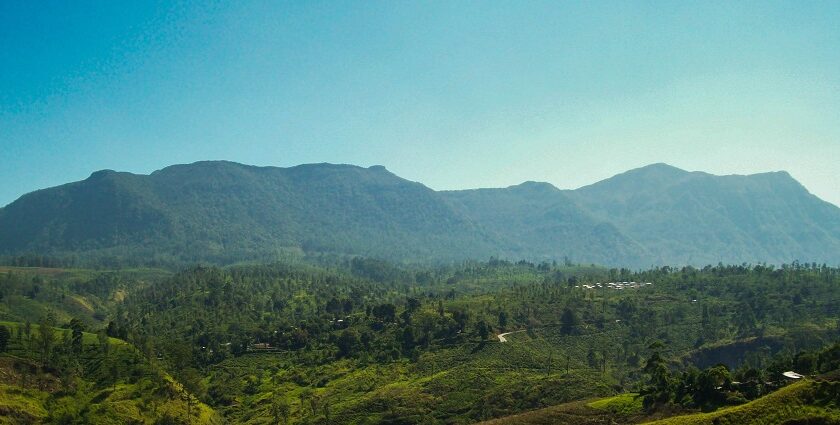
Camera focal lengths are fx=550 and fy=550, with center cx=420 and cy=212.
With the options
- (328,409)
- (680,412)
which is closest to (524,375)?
(328,409)

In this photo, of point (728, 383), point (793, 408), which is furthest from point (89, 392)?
point (793, 408)

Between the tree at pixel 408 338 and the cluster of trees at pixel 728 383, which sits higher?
the cluster of trees at pixel 728 383

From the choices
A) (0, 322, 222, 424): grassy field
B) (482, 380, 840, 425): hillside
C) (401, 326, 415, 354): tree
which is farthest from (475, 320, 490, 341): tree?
(482, 380, 840, 425): hillside

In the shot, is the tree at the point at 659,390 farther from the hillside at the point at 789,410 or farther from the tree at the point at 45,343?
the tree at the point at 45,343

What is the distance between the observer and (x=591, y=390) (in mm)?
145875

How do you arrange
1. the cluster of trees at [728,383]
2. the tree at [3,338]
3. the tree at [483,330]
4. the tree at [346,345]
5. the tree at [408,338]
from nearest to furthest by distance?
the cluster of trees at [728,383]
the tree at [3,338]
the tree at [483,330]
the tree at [346,345]
the tree at [408,338]

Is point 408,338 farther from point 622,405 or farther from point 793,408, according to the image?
point 793,408

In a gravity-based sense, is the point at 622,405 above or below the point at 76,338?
below

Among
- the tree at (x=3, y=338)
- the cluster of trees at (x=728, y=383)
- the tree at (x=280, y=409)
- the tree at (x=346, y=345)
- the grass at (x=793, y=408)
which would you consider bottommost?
the tree at (x=280, y=409)

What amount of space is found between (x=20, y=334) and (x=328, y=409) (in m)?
88.8

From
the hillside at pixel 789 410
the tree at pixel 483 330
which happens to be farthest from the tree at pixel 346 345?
the hillside at pixel 789 410

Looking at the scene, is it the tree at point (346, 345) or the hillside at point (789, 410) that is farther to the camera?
the tree at point (346, 345)

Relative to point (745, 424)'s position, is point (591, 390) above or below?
below

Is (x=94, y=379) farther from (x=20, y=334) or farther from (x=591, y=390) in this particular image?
(x=591, y=390)
